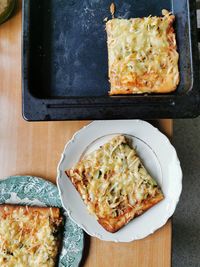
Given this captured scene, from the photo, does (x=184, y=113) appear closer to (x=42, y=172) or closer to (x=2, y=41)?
(x=42, y=172)

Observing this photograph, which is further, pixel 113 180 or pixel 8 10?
pixel 8 10

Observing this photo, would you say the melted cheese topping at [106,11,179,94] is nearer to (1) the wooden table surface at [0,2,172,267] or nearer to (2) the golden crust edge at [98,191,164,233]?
(1) the wooden table surface at [0,2,172,267]

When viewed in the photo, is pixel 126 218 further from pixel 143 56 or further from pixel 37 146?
Answer: pixel 143 56

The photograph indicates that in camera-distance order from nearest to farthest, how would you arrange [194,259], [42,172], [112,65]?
1. [112,65]
2. [42,172]
3. [194,259]

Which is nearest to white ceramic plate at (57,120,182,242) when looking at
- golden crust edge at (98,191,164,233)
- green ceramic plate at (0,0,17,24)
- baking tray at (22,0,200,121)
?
golden crust edge at (98,191,164,233)

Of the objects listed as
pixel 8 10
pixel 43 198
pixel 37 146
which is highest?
pixel 8 10

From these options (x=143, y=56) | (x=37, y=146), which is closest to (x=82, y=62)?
(x=143, y=56)

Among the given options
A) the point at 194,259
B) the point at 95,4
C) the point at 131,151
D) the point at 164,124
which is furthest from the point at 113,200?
the point at 194,259
